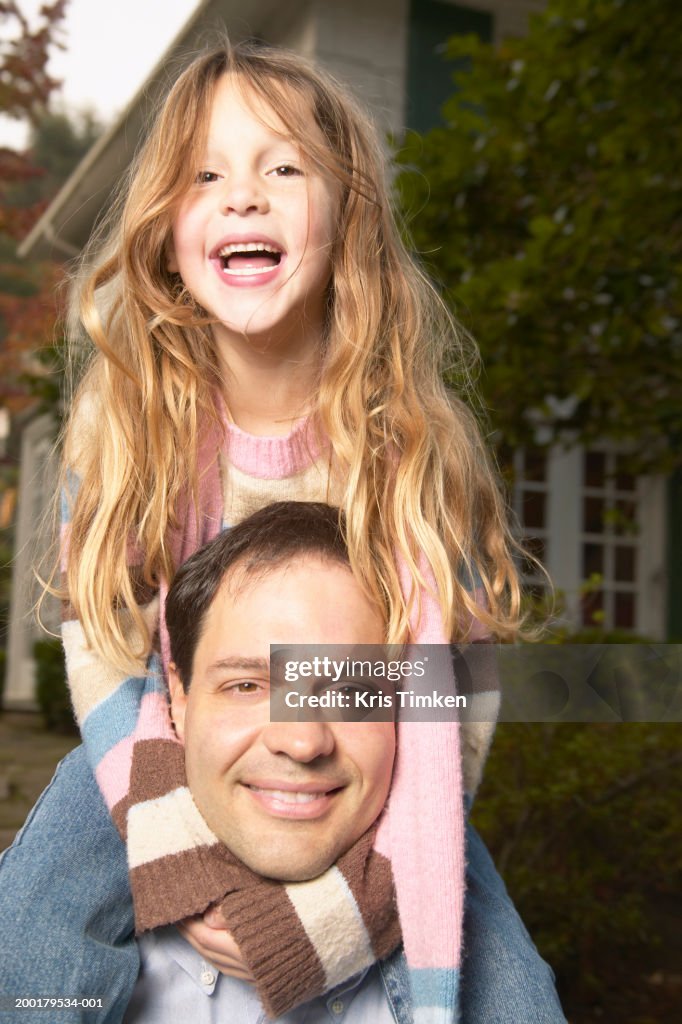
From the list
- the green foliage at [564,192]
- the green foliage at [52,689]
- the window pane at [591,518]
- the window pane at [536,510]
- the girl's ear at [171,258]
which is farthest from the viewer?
the window pane at [591,518]

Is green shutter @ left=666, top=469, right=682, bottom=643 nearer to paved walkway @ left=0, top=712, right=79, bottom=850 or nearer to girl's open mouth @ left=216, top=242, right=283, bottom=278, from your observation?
paved walkway @ left=0, top=712, right=79, bottom=850

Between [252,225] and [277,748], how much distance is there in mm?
700

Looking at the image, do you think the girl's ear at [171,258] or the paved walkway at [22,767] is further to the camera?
the paved walkway at [22,767]

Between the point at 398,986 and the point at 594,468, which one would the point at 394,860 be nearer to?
the point at 398,986

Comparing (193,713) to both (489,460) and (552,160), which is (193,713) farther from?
(552,160)

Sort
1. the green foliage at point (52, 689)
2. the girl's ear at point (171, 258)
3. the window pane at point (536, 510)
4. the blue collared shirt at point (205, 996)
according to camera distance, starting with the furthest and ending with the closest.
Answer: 1. the window pane at point (536, 510)
2. the green foliage at point (52, 689)
3. the girl's ear at point (171, 258)
4. the blue collared shirt at point (205, 996)

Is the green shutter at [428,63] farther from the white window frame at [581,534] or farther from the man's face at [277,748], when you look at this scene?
the man's face at [277,748]

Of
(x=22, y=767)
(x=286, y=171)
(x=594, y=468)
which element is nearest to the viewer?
(x=286, y=171)

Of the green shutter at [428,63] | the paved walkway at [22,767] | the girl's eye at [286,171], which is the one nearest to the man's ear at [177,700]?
the girl's eye at [286,171]

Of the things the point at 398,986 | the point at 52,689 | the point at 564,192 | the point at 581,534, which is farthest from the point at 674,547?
the point at 398,986

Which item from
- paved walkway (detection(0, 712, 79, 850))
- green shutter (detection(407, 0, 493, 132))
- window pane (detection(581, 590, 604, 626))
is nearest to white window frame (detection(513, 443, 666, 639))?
window pane (detection(581, 590, 604, 626))

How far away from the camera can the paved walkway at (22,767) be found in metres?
2.59

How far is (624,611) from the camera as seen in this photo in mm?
7328

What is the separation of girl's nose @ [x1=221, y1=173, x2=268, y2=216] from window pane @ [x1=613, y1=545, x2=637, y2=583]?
6303 millimetres
